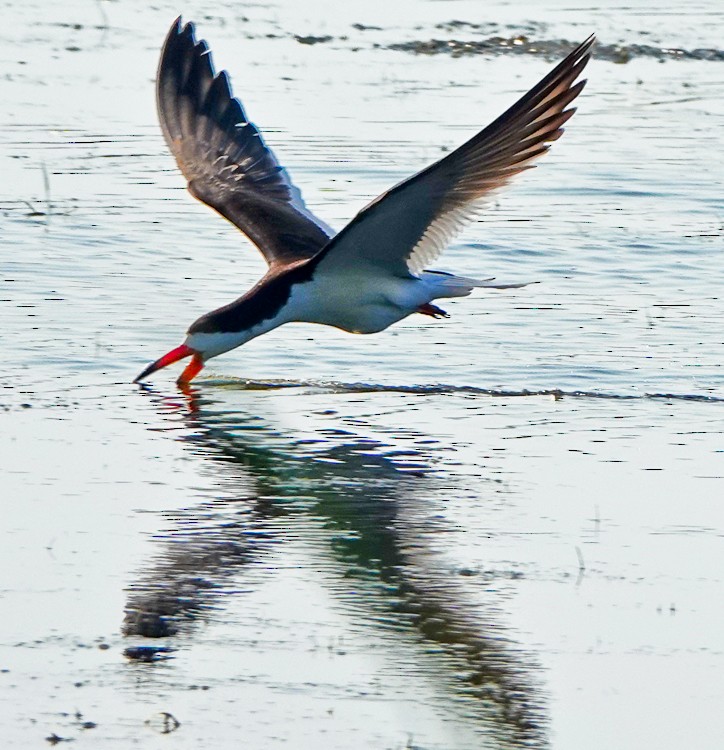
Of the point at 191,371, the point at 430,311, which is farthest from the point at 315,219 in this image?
the point at 191,371

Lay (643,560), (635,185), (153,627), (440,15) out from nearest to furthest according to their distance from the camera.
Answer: (153,627) < (643,560) < (635,185) < (440,15)

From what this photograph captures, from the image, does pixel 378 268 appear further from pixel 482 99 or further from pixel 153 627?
pixel 482 99

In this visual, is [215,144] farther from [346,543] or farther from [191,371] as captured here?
[346,543]

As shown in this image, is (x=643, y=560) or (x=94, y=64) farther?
(x=94, y=64)

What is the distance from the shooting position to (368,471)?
5.75m

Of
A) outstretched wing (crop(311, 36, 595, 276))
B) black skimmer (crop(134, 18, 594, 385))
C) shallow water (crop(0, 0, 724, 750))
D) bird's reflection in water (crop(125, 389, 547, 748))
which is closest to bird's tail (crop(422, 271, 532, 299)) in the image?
black skimmer (crop(134, 18, 594, 385))

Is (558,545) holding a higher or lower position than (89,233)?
higher

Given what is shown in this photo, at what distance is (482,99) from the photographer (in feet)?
40.9

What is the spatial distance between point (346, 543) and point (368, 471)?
0.71m

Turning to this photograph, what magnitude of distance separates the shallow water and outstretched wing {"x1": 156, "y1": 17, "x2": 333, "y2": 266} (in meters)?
0.51

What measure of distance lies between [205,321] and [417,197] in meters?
1.10

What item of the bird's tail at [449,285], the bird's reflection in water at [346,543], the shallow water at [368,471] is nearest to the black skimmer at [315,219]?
the bird's tail at [449,285]

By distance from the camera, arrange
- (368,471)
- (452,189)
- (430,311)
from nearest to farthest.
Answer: (368,471), (452,189), (430,311)

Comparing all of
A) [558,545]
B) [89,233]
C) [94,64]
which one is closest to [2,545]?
[558,545]
